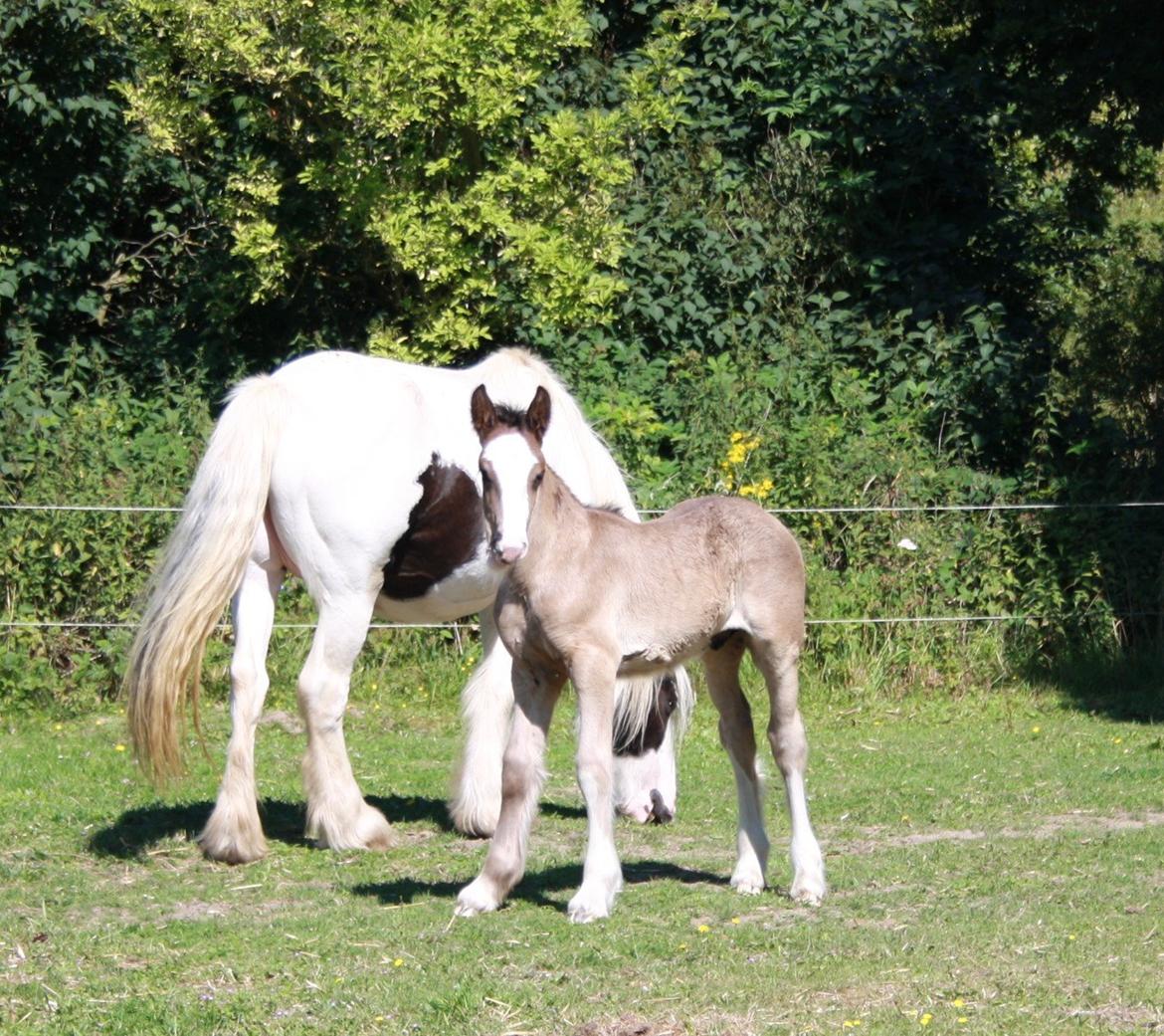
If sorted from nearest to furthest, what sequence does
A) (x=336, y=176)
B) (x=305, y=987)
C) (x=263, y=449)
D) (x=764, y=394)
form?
1. (x=305, y=987)
2. (x=263, y=449)
3. (x=336, y=176)
4. (x=764, y=394)

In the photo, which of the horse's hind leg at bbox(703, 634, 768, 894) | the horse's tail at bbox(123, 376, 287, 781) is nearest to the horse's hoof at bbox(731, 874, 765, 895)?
the horse's hind leg at bbox(703, 634, 768, 894)

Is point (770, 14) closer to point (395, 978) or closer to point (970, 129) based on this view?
point (970, 129)

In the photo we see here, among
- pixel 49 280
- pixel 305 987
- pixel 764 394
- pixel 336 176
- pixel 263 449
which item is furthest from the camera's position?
pixel 49 280

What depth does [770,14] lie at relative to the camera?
52.2 ft

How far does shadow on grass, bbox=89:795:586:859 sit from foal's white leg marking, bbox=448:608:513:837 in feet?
0.86

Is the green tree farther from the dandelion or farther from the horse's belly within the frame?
the horse's belly

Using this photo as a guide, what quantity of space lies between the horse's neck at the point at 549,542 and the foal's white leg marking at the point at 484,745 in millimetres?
1901

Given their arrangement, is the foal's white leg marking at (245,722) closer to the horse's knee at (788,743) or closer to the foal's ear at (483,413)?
the foal's ear at (483,413)

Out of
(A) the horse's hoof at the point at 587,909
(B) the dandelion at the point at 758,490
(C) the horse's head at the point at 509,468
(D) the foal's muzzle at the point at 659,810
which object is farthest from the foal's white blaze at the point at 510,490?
(B) the dandelion at the point at 758,490

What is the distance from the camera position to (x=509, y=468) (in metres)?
5.57

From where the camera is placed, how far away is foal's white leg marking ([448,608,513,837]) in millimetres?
7832

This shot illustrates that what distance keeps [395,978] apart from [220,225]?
37.3 feet

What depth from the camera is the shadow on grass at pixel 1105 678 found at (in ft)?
38.4

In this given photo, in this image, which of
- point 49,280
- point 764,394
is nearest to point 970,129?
point 764,394
